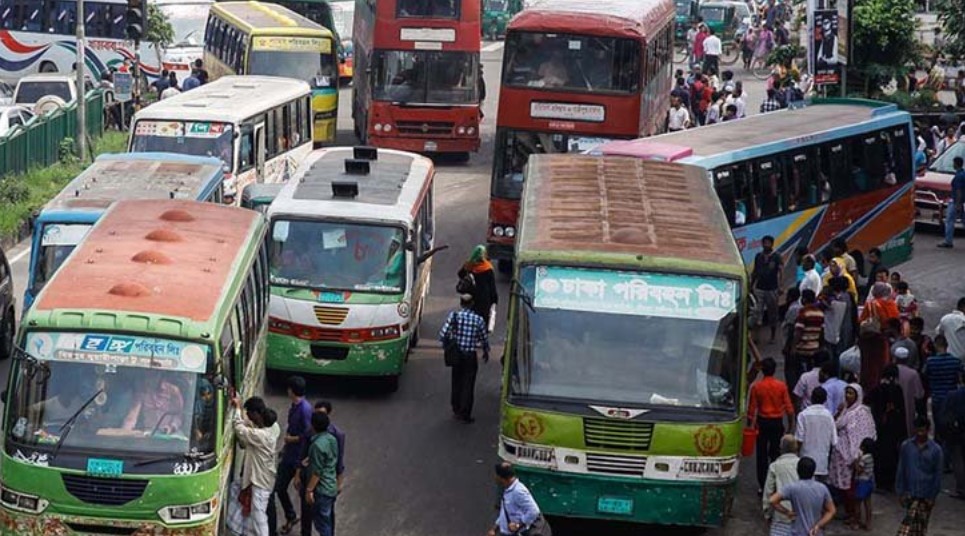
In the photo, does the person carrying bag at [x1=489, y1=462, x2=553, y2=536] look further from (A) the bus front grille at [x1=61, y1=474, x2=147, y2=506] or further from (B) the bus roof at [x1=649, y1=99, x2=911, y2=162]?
(B) the bus roof at [x1=649, y1=99, x2=911, y2=162]

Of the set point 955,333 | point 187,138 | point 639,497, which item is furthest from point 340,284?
point 187,138

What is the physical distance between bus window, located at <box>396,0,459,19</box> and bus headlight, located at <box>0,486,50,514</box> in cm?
2415

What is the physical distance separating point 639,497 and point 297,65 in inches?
989

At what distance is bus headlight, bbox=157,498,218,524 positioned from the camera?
14.8 metres

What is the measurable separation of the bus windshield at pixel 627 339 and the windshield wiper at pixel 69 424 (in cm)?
376

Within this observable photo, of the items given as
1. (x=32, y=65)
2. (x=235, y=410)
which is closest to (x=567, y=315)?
(x=235, y=410)

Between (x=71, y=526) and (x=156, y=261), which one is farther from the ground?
(x=156, y=261)

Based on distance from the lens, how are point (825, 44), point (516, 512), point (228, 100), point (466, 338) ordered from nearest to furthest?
point (516, 512), point (466, 338), point (228, 100), point (825, 44)

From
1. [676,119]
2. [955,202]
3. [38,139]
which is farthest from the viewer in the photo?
[676,119]

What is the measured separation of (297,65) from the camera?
133 ft

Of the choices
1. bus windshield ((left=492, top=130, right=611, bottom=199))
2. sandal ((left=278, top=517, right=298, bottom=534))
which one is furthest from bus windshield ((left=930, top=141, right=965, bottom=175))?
sandal ((left=278, top=517, right=298, bottom=534))

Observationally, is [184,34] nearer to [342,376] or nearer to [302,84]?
[302,84]

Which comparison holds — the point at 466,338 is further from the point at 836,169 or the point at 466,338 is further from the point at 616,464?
the point at 836,169

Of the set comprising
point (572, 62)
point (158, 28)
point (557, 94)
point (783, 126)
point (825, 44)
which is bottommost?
point (158, 28)
